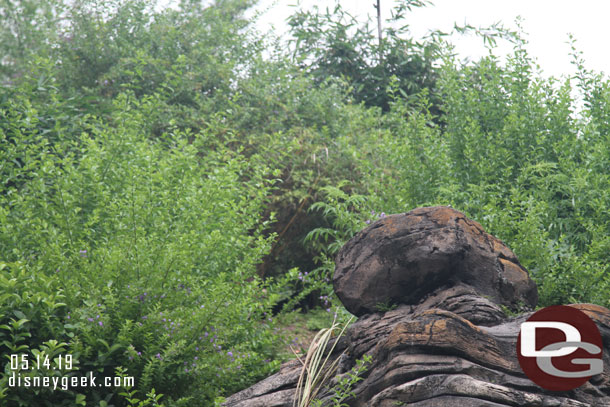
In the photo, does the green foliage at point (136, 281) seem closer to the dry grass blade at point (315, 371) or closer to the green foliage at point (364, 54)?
the dry grass blade at point (315, 371)

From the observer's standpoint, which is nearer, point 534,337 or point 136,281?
point 534,337

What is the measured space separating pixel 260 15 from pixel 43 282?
7992mm

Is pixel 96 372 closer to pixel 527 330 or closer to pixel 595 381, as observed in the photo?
pixel 527 330

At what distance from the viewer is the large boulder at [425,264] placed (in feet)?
11.8

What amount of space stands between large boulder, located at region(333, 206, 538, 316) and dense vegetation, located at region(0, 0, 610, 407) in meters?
0.67

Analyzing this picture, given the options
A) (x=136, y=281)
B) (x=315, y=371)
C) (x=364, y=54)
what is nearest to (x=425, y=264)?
(x=315, y=371)

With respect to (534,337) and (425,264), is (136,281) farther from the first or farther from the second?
(534,337)

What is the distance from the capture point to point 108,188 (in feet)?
15.9

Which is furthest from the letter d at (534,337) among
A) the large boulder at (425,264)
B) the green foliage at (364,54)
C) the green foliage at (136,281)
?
the green foliage at (364,54)

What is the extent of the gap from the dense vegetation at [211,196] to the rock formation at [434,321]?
2.23ft

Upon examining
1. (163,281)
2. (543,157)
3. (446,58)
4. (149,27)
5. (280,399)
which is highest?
(149,27)

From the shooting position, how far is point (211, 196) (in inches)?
185

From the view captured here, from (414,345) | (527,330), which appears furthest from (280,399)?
(527,330)

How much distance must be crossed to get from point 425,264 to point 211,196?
192 centimetres
